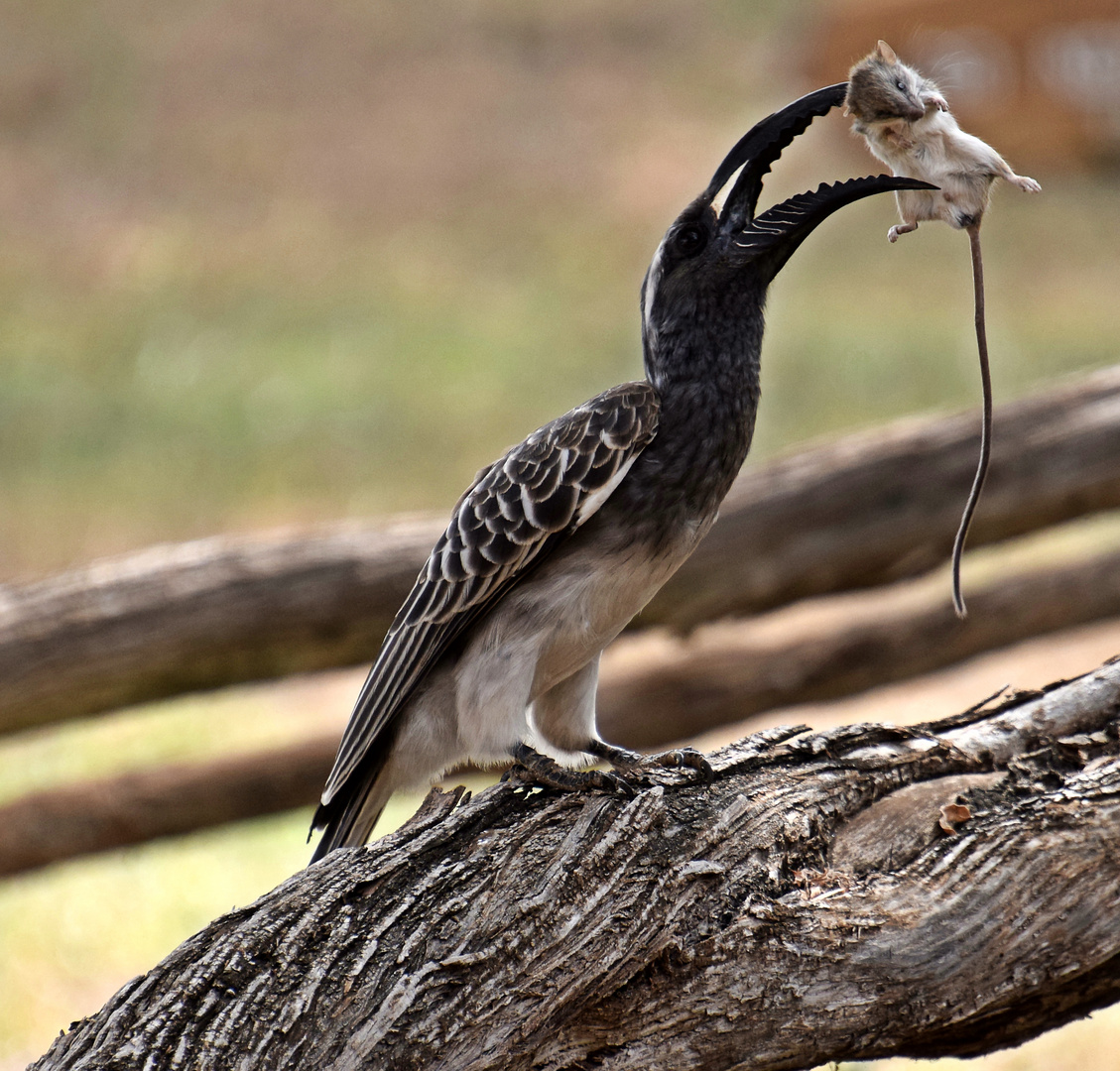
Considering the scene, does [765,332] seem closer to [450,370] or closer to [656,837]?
[656,837]

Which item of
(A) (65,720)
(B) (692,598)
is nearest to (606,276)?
(B) (692,598)

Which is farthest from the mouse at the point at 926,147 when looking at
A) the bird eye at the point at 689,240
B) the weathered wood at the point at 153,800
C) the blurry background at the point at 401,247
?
the blurry background at the point at 401,247

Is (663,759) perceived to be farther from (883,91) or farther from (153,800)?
(153,800)

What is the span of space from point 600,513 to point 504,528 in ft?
0.40

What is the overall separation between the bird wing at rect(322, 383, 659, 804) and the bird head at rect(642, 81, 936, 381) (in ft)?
0.36

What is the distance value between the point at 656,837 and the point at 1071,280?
533 cm

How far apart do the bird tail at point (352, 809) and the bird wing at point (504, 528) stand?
52 mm

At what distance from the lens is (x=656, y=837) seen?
1400 millimetres

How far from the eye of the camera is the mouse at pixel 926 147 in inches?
50.1

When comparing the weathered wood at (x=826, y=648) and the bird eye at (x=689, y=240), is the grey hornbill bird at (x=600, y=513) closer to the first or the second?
the bird eye at (x=689, y=240)

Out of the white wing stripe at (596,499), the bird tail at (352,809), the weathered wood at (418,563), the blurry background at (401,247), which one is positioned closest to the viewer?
the white wing stripe at (596,499)

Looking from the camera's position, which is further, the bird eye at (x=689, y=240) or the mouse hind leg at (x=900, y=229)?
the bird eye at (x=689, y=240)

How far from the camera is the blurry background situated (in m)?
4.97

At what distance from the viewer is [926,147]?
1.30 m
